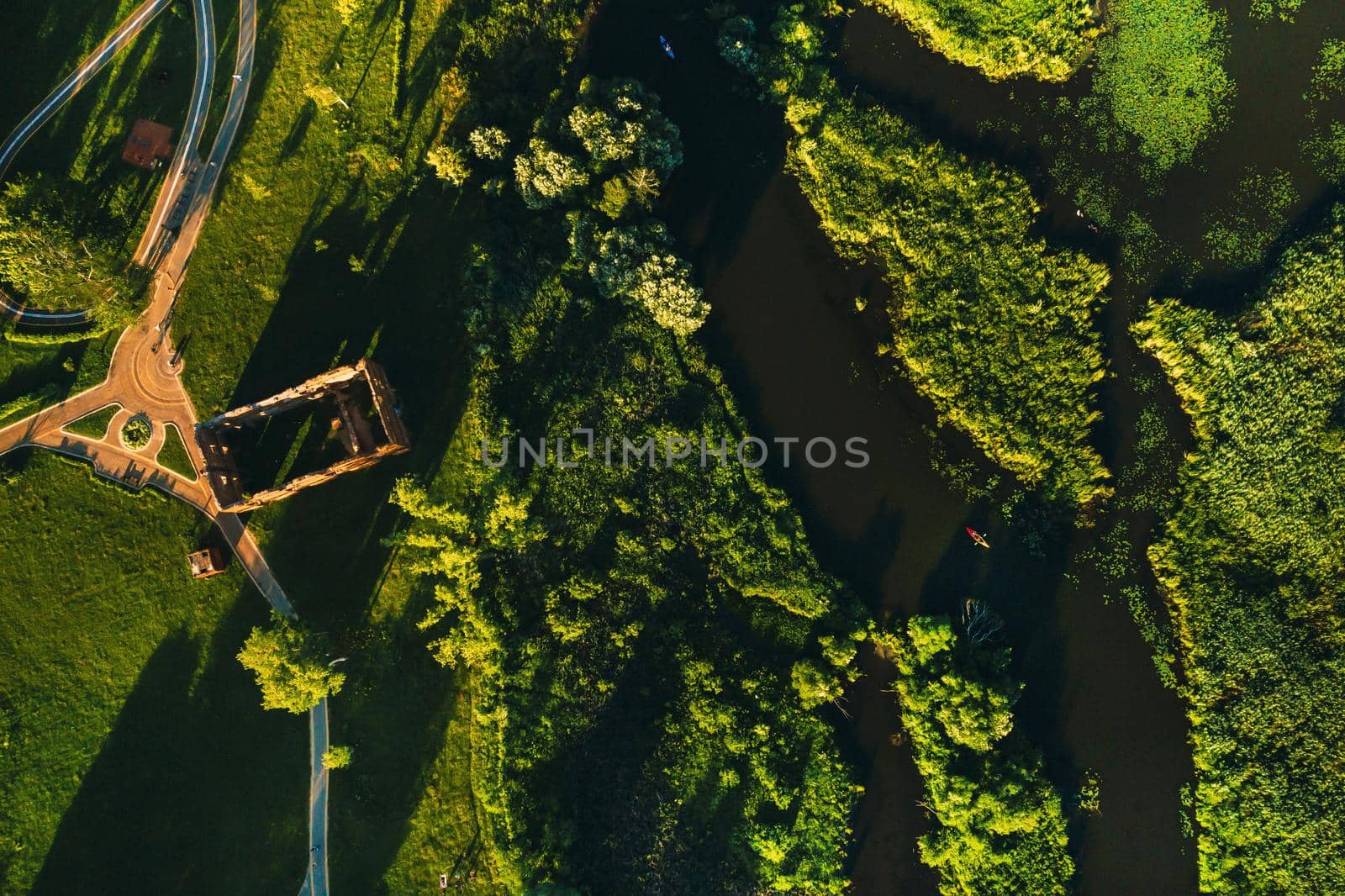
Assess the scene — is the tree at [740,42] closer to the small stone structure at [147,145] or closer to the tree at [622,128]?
the tree at [622,128]

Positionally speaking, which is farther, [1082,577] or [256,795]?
[1082,577]

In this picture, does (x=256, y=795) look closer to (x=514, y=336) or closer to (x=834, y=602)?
(x=514, y=336)

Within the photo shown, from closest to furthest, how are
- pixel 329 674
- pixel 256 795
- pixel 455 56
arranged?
pixel 329 674, pixel 256 795, pixel 455 56

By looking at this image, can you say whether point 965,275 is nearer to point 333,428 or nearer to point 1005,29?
point 1005,29

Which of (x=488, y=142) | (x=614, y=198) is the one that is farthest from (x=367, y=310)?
(x=614, y=198)

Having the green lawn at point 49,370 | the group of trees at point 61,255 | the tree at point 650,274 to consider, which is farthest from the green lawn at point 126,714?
the tree at point 650,274

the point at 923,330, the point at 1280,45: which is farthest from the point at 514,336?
the point at 1280,45
